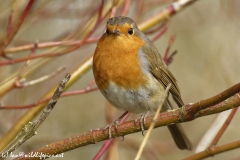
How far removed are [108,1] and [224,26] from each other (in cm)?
203

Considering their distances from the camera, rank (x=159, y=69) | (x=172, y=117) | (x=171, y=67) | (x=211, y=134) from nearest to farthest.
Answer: (x=172, y=117)
(x=211, y=134)
(x=159, y=69)
(x=171, y=67)

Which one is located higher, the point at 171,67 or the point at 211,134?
the point at 171,67

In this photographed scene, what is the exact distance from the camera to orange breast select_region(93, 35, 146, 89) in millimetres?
3189

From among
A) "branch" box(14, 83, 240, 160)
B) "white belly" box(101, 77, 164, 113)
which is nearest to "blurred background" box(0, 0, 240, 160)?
"white belly" box(101, 77, 164, 113)

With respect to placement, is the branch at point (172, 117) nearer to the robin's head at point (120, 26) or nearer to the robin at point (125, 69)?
the robin at point (125, 69)

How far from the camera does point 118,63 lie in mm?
3217

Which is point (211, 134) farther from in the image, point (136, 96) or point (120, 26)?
point (120, 26)

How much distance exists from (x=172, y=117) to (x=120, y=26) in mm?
1283

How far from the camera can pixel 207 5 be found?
5.43 m

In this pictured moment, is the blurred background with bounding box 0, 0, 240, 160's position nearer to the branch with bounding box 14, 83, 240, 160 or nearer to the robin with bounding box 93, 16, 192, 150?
the robin with bounding box 93, 16, 192, 150

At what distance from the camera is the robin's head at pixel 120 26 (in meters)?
3.19

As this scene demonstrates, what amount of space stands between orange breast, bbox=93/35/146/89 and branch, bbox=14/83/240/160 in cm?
71

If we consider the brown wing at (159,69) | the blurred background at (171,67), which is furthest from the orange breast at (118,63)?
the blurred background at (171,67)

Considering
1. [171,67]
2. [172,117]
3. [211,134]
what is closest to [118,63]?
[211,134]
